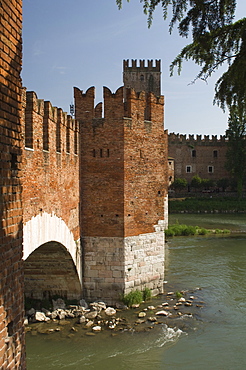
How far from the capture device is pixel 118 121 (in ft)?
36.9

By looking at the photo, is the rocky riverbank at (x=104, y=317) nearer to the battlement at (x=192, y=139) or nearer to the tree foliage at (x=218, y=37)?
the tree foliage at (x=218, y=37)

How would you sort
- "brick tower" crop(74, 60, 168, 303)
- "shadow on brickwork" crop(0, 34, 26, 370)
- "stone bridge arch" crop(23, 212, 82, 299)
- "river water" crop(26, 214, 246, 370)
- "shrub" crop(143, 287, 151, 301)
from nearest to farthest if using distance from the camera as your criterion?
1. "shadow on brickwork" crop(0, 34, 26, 370)
2. "river water" crop(26, 214, 246, 370)
3. "stone bridge arch" crop(23, 212, 82, 299)
4. "brick tower" crop(74, 60, 168, 303)
5. "shrub" crop(143, 287, 151, 301)

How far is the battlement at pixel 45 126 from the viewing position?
24.8 ft

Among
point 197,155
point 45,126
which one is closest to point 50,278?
point 45,126

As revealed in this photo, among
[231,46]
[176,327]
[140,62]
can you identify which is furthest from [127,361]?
[140,62]

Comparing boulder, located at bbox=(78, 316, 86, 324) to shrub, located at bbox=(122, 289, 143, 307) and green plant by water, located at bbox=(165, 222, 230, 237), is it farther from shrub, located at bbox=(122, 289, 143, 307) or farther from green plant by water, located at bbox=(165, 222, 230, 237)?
green plant by water, located at bbox=(165, 222, 230, 237)

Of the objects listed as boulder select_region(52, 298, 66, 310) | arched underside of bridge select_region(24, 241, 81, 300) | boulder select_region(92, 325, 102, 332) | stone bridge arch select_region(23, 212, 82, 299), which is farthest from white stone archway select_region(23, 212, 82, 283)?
boulder select_region(92, 325, 102, 332)

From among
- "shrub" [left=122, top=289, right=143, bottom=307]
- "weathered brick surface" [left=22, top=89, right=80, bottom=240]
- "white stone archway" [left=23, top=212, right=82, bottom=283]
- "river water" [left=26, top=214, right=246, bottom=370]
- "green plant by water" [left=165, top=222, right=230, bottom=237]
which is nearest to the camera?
"white stone archway" [left=23, top=212, right=82, bottom=283]

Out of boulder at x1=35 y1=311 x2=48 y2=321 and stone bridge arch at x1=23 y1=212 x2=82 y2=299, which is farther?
boulder at x1=35 y1=311 x2=48 y2=321

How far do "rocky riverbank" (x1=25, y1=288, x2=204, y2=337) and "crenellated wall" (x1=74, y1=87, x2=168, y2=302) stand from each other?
0.57m

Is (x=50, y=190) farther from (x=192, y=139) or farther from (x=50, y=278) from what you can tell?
(x=192, y=139)

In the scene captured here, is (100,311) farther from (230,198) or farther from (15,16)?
(230,198)

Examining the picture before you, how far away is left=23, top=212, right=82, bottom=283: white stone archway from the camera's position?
736cm

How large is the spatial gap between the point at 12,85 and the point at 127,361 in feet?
22.4
